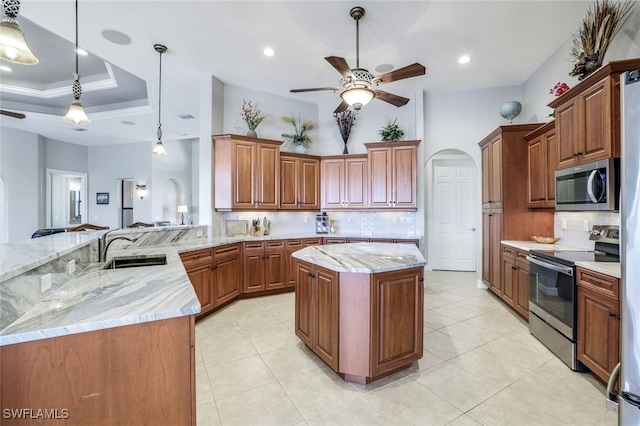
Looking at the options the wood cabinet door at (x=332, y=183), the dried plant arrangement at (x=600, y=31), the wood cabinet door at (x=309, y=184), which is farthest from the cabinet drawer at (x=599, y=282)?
the wood cabinet door at (x=309, y=184)

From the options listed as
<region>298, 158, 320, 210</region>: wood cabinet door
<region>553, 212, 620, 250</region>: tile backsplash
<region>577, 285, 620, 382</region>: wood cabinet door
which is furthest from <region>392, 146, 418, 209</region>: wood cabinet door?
<region>577, 285, 620, 382</region>: wood cabinet door

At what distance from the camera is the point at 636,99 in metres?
1.02

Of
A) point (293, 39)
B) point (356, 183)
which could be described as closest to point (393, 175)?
point (356, 183)

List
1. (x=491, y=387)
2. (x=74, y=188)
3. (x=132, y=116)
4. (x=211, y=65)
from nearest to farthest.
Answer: (x=491, y=387) → (x=211, y=65) → (x=132, y=116) → (x=74, y=188)

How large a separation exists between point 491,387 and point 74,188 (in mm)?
12082

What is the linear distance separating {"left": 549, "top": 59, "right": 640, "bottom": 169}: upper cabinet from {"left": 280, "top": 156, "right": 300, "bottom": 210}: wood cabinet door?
3544mm

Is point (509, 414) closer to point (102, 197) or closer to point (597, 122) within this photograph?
point (597, 122)

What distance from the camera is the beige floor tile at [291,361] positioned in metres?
2.34

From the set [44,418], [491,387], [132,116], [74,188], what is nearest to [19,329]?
[44,418]

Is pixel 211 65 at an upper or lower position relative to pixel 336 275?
upper

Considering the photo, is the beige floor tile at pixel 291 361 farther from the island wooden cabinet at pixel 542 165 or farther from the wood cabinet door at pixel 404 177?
the island wooden cabinet at pixel 542 165

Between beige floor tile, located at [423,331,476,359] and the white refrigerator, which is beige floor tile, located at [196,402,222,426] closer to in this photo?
beige floor tile, located at [423,331,476,359]

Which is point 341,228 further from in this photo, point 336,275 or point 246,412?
point 246,412

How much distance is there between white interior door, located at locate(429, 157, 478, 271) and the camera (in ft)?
19.3
